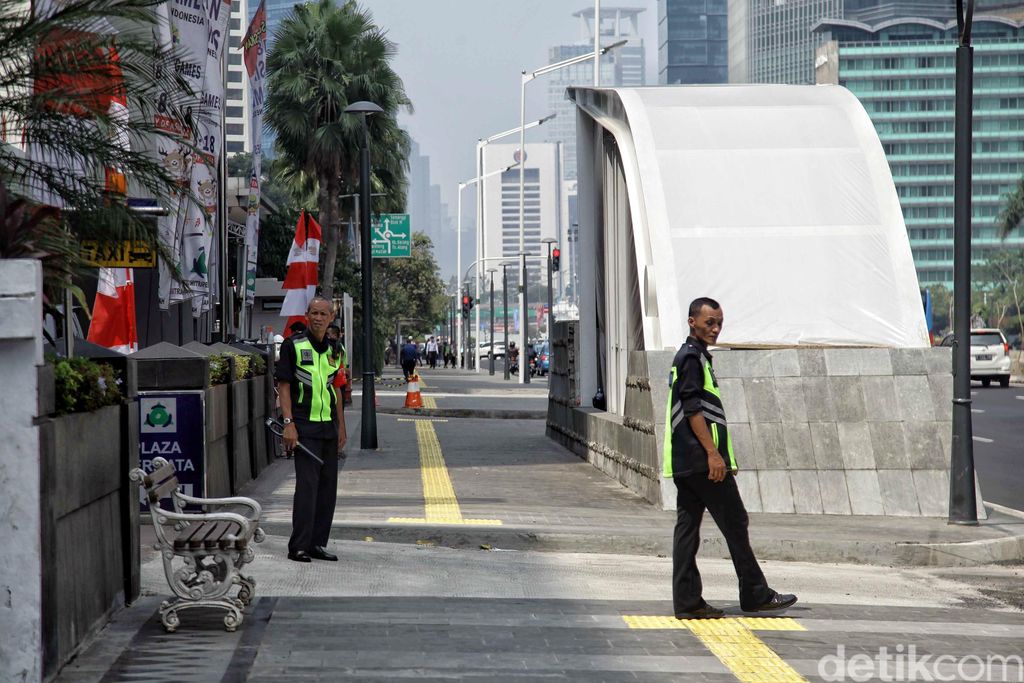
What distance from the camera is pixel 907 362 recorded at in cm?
1339

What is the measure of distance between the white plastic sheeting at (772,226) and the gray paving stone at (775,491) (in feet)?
5.55

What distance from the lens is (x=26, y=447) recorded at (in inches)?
239

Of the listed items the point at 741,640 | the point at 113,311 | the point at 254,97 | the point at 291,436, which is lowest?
the point at 741,640

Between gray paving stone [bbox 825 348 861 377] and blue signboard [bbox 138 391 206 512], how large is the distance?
5.65 meters

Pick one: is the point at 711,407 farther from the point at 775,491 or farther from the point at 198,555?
the point at 775,491

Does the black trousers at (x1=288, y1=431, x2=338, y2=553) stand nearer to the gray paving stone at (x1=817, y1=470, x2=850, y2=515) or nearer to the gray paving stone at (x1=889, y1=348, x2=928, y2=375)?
the gray paving stone at (x1=817, y1=470, x2=850, y2=515)

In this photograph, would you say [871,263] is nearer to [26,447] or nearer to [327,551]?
[327,551]

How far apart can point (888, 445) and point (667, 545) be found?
118 inches

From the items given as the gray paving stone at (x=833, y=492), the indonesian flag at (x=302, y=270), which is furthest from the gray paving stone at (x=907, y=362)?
the indonesian flag at (x=302, y=270)

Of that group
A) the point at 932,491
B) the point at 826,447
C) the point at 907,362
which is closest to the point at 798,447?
the point at 826,447

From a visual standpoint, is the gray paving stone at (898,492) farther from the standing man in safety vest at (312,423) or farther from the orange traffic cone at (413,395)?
the orange traffic cone at (413,395)

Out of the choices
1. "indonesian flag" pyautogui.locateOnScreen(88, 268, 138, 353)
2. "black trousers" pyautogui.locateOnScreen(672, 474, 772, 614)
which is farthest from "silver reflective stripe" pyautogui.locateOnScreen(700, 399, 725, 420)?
"indonesian flag" pyautogui.locateOnScreen(88, 268, 138, 353)

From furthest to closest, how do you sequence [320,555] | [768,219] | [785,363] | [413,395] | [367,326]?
[413,395] < [367,326] < [768,219] < [785,363] < [320,555]

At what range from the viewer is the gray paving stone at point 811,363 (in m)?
13.3
